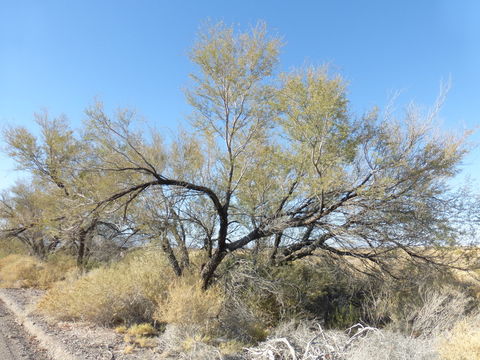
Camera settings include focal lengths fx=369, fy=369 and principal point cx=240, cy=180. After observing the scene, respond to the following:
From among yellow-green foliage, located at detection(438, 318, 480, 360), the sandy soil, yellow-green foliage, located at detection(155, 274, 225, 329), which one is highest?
yellow-green foliage, located at detection(155, 274, 225, 329)

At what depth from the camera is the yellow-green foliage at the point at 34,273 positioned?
14.5 metres

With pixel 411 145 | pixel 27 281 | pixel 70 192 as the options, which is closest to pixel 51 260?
pixel 27 281

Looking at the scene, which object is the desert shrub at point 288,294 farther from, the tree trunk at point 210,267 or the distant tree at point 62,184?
the distant tree at point 62,184

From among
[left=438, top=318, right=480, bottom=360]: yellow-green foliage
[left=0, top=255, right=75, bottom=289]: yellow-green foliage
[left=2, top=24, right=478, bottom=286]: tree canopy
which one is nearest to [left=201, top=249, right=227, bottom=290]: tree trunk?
[left=2, top=24, right=478, bottom=286]: tree canopy

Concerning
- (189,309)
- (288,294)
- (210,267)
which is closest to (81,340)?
(189,309)

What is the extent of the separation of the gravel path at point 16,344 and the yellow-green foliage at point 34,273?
655 centimetres

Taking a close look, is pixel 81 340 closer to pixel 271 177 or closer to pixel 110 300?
pixel 110 300

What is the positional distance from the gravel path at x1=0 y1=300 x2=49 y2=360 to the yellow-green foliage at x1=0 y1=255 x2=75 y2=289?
21.5 feet

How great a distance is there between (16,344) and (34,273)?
9683 mm

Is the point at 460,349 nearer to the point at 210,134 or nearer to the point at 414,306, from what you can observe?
the point at 414,306

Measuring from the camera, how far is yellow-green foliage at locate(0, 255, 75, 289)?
14534 millimetres

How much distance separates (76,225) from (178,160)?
3.60 meters

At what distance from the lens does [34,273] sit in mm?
15453

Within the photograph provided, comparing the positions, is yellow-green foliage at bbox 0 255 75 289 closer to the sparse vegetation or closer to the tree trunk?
the sparse vegetation
